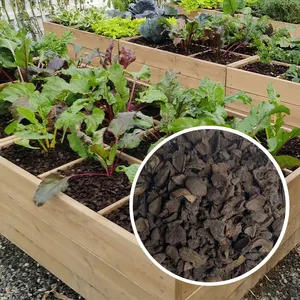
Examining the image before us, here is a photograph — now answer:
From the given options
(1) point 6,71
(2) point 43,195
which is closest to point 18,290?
(2) point 43,195

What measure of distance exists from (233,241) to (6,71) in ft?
9.03

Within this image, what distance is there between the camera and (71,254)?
237 centimetres

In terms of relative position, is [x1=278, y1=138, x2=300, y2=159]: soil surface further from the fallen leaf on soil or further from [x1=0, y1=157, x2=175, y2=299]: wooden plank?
the fallen leaf on soil

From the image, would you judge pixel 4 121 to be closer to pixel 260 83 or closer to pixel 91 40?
pixel 260 83

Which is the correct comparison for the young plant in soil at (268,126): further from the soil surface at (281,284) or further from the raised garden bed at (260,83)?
the raised garden bed at (260,83)

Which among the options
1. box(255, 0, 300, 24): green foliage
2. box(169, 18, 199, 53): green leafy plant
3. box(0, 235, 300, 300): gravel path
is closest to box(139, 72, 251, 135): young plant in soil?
box(0, 235, 300, 300): gravel path

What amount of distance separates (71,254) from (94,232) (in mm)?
287

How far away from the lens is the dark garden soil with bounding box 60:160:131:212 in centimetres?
236

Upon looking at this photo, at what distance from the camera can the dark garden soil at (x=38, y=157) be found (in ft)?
8.75

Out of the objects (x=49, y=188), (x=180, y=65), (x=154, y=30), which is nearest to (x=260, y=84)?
(x=180, y=65)

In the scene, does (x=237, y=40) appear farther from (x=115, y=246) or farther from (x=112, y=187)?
(x=115, y=246)

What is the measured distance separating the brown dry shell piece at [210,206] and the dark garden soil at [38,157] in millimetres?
1237

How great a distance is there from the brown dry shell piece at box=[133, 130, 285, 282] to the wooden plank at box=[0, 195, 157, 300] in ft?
1.71

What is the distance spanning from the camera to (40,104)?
2730 mm
